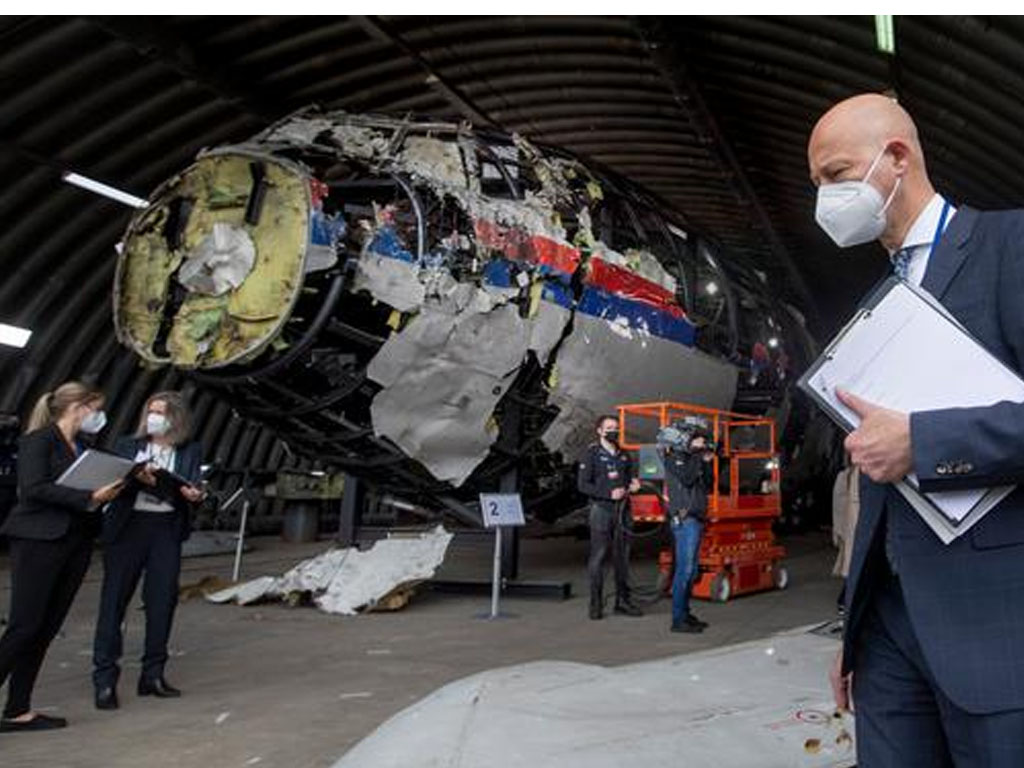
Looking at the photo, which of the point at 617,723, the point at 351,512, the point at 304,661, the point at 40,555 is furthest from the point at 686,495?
the point at 40,555

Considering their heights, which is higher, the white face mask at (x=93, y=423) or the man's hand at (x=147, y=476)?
the white face mask at (x=93, y=423)

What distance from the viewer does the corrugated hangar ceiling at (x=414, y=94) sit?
31.7 feet

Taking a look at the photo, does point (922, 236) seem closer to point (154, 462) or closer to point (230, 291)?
point (154, 462)

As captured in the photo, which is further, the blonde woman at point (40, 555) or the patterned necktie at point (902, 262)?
the blonde woman at point (40, 555)

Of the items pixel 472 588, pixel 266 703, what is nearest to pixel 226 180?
pixel 266 703

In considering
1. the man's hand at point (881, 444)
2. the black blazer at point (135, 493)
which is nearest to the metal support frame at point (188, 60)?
the black blazer at point (135, 493)

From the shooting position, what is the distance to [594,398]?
7891 millimetres

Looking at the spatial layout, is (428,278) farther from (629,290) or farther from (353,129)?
(629,290)

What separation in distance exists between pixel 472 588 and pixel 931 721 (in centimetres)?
708

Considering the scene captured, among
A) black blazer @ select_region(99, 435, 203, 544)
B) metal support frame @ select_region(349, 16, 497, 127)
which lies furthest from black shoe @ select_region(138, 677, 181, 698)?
metal support frame @ select_region(349, 16, 497, 127)

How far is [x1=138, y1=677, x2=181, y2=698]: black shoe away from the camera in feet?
15.4

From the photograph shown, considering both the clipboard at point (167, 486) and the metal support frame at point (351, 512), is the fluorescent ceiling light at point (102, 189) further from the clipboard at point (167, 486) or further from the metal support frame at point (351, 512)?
the clipboard at point (167, 486)

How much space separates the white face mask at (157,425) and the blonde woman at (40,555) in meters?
0.61

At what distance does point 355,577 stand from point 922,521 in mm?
6711
